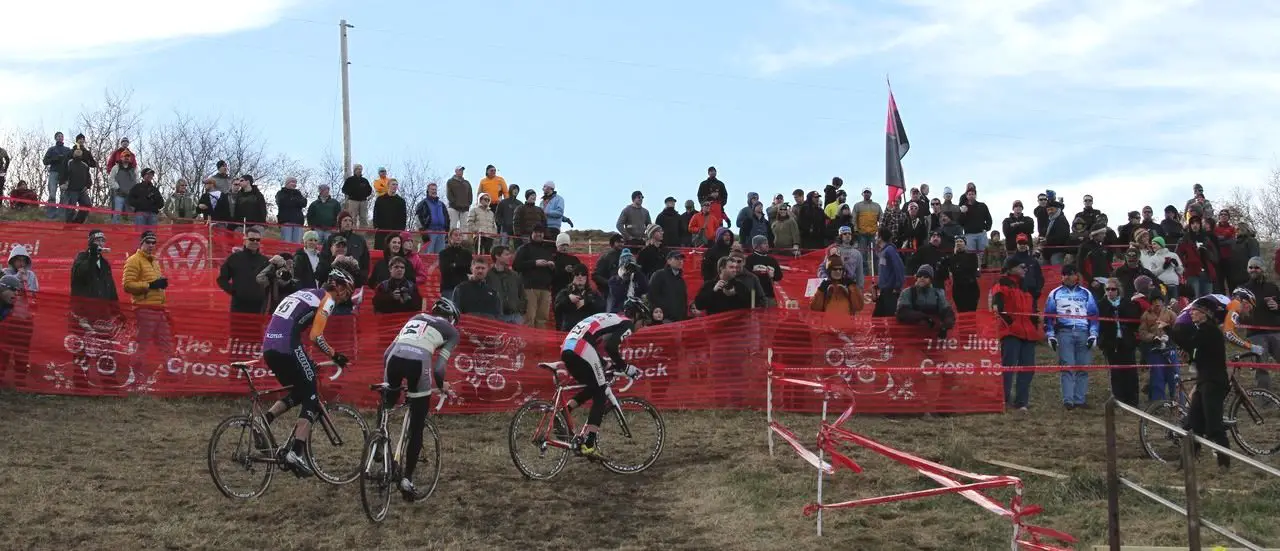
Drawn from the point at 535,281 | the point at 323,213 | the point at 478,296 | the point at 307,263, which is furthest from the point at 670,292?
the point at 323,213

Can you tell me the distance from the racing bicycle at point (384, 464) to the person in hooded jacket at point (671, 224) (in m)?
12.6

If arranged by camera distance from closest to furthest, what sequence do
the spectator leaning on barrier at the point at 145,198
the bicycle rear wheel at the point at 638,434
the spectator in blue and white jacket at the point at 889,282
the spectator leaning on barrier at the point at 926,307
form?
the bicycle rear wheel at the point at 638,434, the spectator leaning on barrier at the point at 926,307, the spectator in blue and white jacket at the point at 889,282, the spectator leaning on barrier at the point at 145,198

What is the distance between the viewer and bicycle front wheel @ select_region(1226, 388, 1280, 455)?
14.3 meters

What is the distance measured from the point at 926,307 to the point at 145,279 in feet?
32.7

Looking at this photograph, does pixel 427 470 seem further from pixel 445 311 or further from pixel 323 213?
pixel 323 213

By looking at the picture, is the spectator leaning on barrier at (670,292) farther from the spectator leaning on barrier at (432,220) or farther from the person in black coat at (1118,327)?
the spectator leaning on barrier at (432,220)

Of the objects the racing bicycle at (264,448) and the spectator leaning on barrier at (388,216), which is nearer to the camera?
the racing bicycle at (264,448)

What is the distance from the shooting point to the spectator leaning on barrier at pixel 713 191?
2567 cm

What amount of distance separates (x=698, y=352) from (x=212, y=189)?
460 inches

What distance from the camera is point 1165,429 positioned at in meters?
14.1

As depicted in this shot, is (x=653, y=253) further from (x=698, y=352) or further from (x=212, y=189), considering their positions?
(x=212, y=189)

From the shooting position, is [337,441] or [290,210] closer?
[337,441]

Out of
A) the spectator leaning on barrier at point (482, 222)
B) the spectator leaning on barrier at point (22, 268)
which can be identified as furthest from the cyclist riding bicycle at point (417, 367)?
the spectator leaning on barrier at point (482, 222)

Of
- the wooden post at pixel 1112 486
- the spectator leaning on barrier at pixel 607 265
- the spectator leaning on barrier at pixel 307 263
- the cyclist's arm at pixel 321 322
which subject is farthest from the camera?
the spectator leaning on barrier at pixel 607 265
